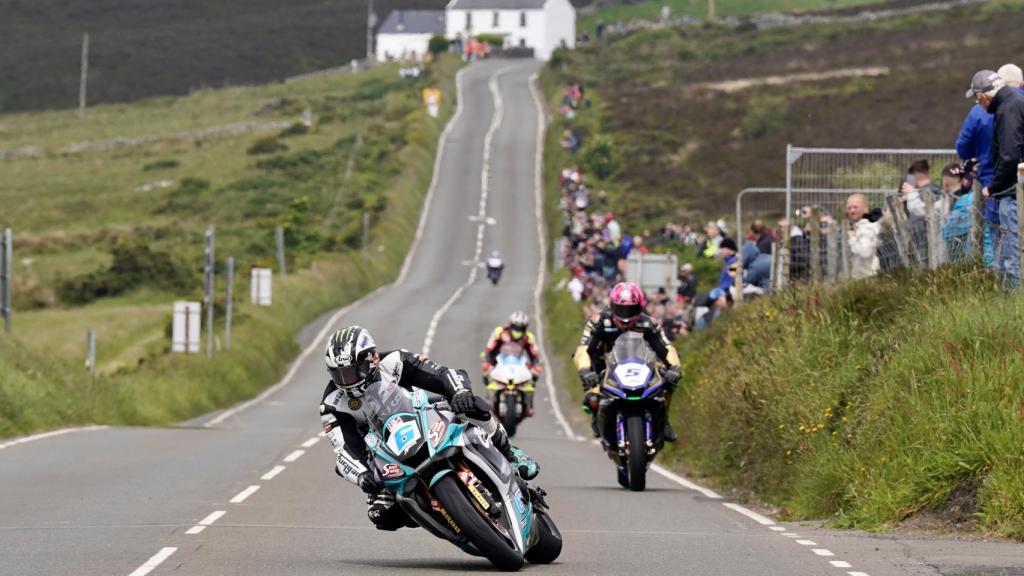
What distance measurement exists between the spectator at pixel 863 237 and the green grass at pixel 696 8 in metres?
140

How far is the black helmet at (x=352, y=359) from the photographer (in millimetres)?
11328

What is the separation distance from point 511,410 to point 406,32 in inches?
5885

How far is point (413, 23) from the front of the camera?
17462 cm

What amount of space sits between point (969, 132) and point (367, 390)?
8.21 metres

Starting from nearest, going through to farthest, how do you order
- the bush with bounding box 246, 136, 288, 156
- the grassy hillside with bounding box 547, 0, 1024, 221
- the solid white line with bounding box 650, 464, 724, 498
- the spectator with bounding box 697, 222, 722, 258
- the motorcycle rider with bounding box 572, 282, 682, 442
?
the motorcycle rider with bounding box 572, 282, 682, 442 → the solid white line with bounding box 650, 464, 724, 498 → the spectator with bounding box 697, 222, 722, 258 → the grassy hillside with bounding box 547, 0, 1024, 221 → the bush with bounding box 246, 136, 288, 156

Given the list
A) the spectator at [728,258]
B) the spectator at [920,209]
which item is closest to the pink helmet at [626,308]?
the spectator at [920,209]

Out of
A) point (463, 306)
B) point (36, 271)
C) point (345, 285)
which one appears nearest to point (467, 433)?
point (463, 306)

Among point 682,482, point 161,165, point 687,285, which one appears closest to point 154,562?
point 682,482

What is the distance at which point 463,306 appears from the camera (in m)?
60.6

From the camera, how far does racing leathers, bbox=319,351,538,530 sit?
1152 cm

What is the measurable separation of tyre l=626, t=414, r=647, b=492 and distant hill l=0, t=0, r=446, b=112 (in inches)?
5549

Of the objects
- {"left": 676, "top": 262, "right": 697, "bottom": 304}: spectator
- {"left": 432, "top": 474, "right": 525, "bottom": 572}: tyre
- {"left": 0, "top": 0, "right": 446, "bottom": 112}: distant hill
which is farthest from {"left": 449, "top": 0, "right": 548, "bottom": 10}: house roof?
{"left": 432, "top": 474, "right": 525, "bottom": 572}: tyre

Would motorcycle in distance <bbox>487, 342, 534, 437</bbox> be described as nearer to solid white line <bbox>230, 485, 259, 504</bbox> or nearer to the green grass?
solid white line <bbox>230, 485, 259, 504</bbox>

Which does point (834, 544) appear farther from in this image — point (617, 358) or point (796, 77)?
point (796, 77)
